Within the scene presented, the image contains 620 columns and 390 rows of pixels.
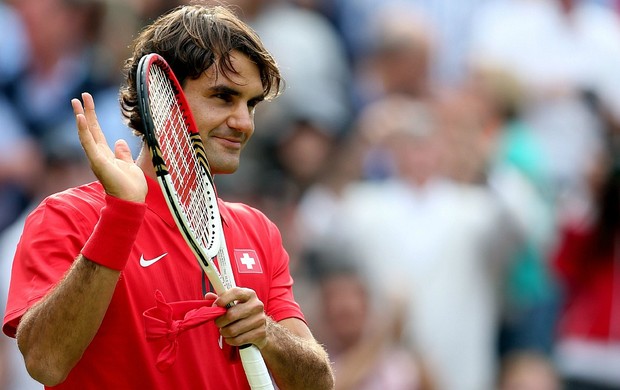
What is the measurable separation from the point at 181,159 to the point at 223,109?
0.24 m

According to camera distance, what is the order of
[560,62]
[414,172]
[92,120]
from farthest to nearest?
[560,62], [414,172], [92,120]

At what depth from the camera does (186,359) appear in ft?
12.5

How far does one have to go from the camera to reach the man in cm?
345

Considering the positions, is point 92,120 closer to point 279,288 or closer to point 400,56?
point 279,288

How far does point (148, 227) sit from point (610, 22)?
6102 mm

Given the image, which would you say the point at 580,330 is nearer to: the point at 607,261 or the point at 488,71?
the point at 607,261

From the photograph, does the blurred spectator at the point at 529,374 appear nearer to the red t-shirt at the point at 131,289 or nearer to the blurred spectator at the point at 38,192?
the blurred spectator at the point at 38,192

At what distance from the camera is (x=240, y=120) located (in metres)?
3.93

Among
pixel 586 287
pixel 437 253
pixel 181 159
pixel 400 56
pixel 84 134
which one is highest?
pixel 84 134

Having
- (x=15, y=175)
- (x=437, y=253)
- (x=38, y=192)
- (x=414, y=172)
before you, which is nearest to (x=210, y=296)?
(x=437, y=253)

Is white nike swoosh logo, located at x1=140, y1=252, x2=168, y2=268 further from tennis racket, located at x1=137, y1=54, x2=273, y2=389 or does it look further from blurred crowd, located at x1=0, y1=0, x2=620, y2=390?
blurred crowd, located at x1=0, y1=0, x2=620, y2=390

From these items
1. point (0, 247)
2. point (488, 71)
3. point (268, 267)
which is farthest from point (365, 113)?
point (268, 267)

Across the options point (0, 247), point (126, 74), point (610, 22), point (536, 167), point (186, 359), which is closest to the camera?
Answer: point (186, 359)

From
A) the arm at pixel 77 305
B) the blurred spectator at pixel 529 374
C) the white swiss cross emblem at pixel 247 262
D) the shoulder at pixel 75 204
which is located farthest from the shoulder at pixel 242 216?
the blurred spectator at pixel 529 374
